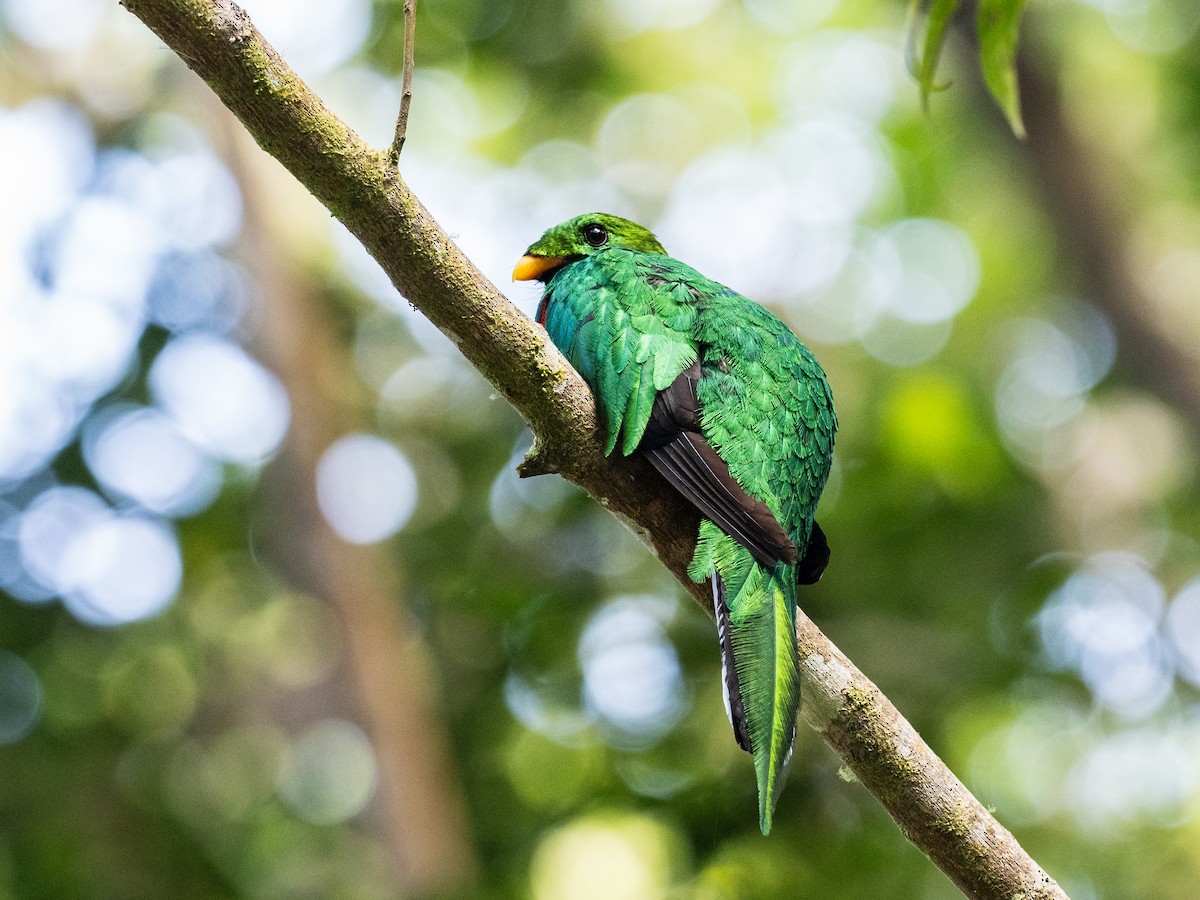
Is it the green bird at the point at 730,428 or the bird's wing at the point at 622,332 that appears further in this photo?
the bird's wing at the point at 622,332

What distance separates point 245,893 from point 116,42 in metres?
6.05

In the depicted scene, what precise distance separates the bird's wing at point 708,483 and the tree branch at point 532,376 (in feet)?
0.23

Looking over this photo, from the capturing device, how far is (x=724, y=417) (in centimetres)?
278

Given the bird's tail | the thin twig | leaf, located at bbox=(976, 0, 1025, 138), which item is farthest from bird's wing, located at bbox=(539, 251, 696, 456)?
leaf, located at bbox=(976, 0, 1025, 138)

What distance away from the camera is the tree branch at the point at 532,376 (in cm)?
206

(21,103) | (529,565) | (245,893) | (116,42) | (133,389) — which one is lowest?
(245,893)

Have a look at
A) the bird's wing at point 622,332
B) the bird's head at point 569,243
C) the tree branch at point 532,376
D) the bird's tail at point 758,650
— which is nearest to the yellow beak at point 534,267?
the bird's head at point 569,243

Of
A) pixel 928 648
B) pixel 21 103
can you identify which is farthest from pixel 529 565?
pixel 21 103

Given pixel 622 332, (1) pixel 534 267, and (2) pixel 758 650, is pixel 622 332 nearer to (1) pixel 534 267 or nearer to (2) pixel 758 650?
(2) pixel 758 650

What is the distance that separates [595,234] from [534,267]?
22cm

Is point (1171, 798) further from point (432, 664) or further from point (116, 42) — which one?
point (116, 42)

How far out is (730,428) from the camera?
2.77 metres

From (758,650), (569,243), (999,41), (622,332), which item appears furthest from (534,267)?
(758,650)

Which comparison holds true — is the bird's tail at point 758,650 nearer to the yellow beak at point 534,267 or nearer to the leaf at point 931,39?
the leaf at point 931,39
